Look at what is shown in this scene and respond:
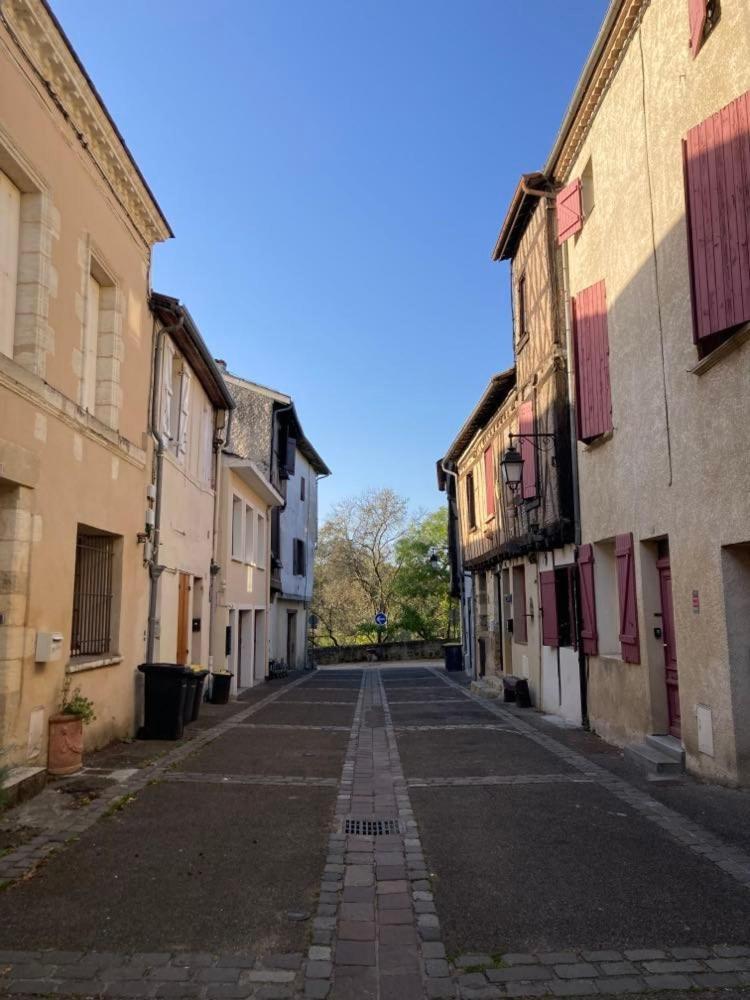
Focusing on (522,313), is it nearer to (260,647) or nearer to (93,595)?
(93,595)

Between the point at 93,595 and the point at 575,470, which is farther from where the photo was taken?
the point at 575,470

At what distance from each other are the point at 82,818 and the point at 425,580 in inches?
1321

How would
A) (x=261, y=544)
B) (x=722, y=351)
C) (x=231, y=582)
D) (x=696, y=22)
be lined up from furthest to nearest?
(x=261, y=544), (x=231, y=582), (x=696, y=22), (x=722, y=351)

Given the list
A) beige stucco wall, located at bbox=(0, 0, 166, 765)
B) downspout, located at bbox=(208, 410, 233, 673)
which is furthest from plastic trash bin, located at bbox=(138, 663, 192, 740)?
downspout, located at bbox=(208, 410, 233, 673)

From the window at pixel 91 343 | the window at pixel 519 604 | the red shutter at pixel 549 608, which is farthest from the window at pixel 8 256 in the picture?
the window at pixel 519 604

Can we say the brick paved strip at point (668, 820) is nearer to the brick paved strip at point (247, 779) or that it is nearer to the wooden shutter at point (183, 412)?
the brick paved strip at point (247, 779)

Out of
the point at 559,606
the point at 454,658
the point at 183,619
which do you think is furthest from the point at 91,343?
the point at 454,658

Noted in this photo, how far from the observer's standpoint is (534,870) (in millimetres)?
4461

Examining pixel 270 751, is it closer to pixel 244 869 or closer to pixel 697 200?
pixel 244 869

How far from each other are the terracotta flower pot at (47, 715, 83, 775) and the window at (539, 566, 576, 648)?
6.48m

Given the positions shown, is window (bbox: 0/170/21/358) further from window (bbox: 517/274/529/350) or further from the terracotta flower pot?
window (bbox: 517/274/529/350)

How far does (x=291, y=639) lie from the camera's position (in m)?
27.7

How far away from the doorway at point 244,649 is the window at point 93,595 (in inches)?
326

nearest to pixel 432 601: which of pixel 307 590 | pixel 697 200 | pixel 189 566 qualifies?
pixel 307 590
